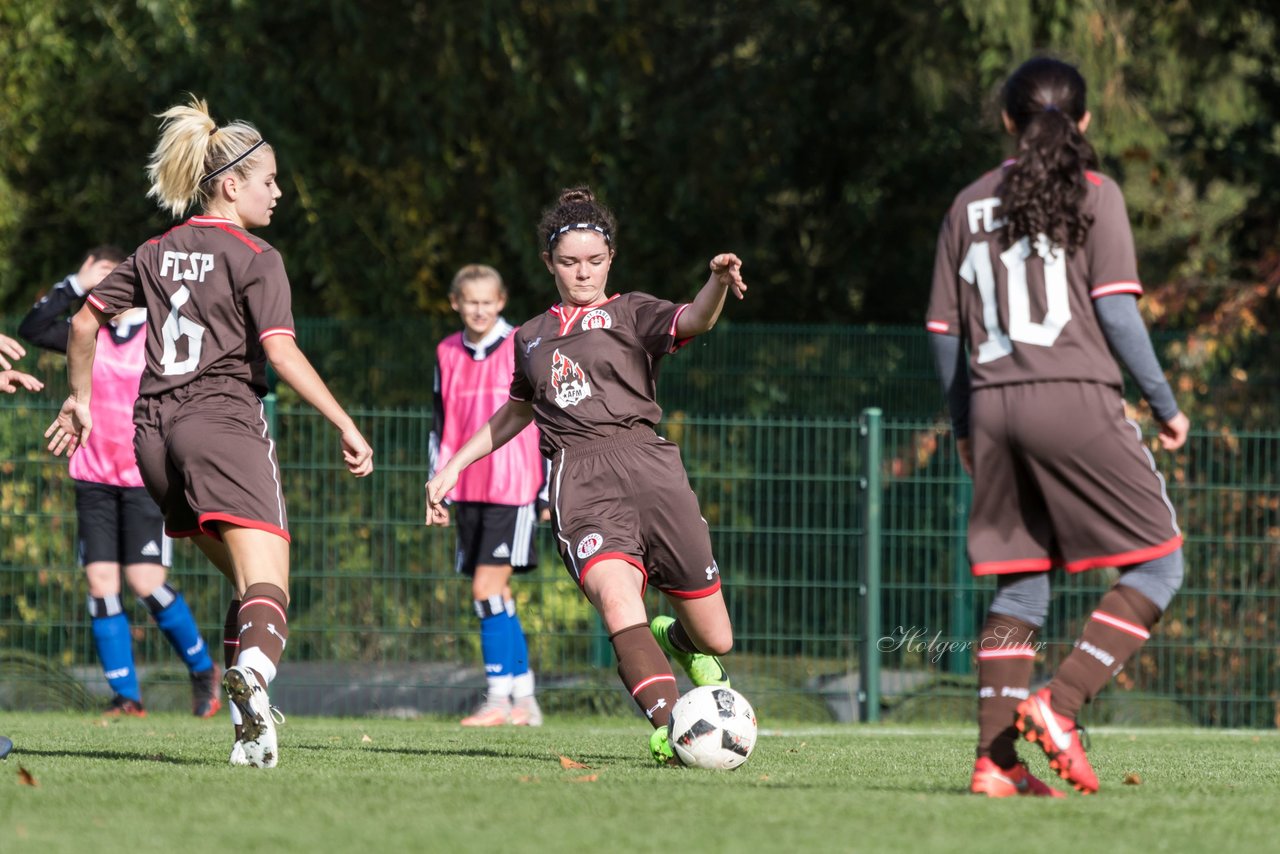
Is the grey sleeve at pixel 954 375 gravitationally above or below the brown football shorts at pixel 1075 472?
above

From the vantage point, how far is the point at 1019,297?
14.5 feet

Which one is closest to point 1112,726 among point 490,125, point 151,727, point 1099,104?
point 1099,104

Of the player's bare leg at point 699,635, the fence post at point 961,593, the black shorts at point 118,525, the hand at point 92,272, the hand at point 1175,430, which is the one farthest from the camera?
the fence post at point 961,593

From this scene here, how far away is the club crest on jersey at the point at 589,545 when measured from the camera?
18.3 feet

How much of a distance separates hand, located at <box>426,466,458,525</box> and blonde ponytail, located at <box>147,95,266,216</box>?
47.3 inches

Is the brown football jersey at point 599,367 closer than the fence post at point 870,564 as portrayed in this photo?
Yes

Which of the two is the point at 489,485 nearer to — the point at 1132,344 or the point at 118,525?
the point at 118,525

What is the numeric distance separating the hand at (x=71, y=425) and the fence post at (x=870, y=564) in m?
5.19

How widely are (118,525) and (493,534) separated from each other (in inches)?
78.7

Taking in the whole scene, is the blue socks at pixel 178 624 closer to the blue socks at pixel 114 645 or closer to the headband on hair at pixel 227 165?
the blue socks at pixel 114 645

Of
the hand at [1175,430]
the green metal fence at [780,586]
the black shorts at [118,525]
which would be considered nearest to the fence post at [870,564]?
the green metal fence at [780,586]

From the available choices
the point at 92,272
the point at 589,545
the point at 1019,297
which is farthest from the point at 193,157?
the point at 92,272

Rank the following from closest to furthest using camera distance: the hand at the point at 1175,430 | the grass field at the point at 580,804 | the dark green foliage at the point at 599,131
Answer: the grass field at the point at 580,804 → the hand at the point at 1175,430 → the dark green foliage at the point at 599,131

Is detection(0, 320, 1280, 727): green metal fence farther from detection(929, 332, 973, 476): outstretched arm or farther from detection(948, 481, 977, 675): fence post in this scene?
detection(929, 332, 973, 476): outstretched arm
